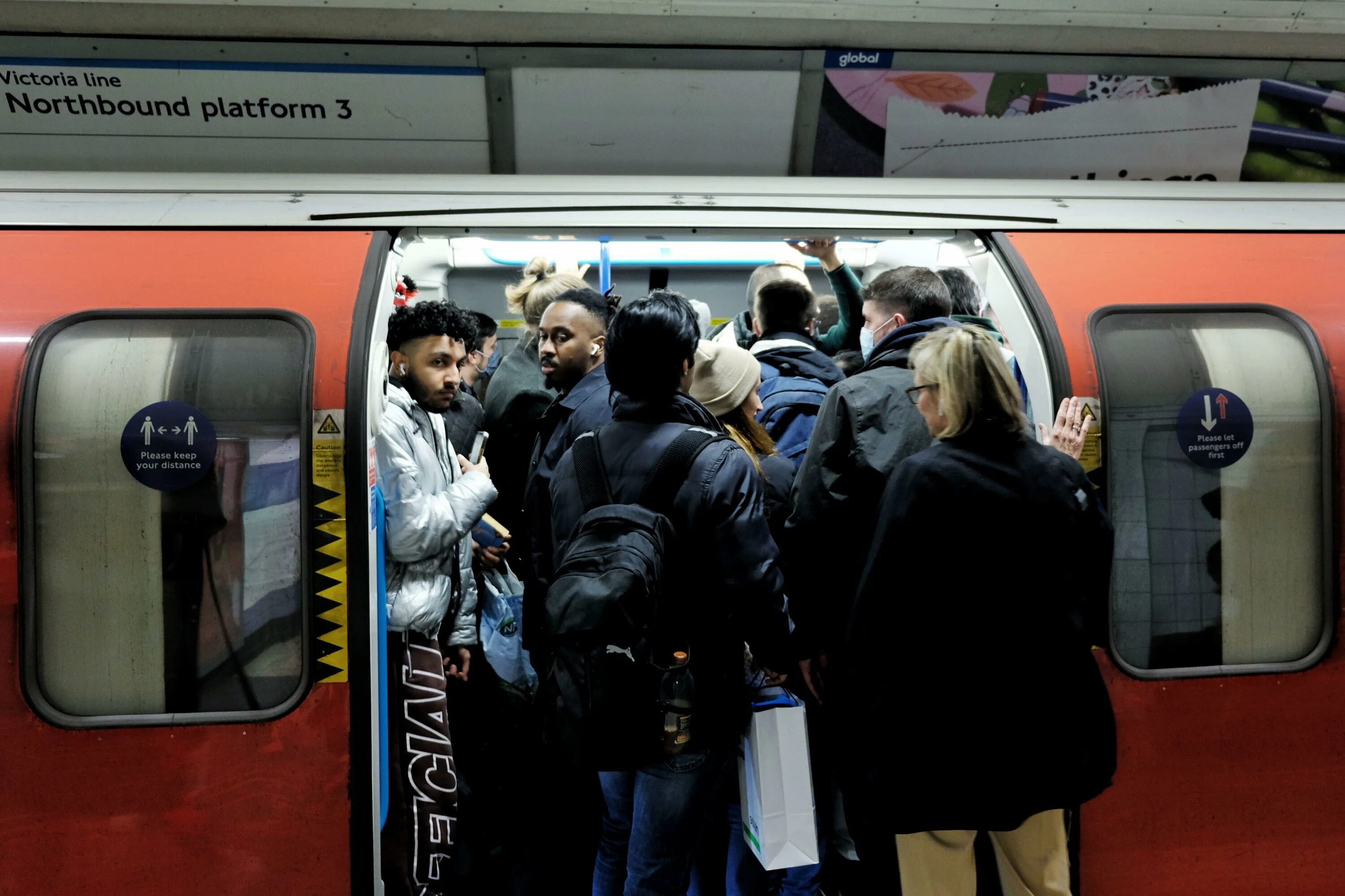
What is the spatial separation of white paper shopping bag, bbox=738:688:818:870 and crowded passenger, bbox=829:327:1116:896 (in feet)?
0.68

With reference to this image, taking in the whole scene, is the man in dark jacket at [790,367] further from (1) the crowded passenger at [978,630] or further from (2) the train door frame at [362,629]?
(2) the train door frame at [362,629]

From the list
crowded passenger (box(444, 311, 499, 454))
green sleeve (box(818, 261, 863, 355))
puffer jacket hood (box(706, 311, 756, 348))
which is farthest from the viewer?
puffer jacket hood (box(706, 311, 756, 348))

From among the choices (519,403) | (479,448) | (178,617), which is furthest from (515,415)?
(178,617)

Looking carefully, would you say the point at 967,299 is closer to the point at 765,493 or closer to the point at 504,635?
the point at 765,493

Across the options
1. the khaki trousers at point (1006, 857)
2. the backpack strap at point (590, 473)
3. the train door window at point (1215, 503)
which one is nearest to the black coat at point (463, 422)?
the backpack strap at point (590, 473)

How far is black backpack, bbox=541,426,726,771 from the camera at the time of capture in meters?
1.89

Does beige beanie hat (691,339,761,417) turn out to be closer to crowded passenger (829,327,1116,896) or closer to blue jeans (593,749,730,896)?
crowded passenger (829,327,1116,896)

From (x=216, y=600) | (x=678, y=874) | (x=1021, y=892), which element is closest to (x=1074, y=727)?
(x=1021, y=892)

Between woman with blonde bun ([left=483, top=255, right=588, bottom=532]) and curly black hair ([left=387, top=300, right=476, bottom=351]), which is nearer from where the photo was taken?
curly black hair ([left=387, top=300, right=476, bottom=351])

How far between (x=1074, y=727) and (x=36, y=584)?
2.37m

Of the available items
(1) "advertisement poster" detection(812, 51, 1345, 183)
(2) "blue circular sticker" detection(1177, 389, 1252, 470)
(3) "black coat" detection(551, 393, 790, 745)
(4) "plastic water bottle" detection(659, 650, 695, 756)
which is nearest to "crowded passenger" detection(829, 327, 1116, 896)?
(3) "black coat" detection(551, 393, 790, 745)

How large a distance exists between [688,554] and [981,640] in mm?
618

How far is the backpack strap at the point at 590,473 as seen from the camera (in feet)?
6.85

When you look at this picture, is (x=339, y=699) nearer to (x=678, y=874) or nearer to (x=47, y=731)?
(x=47, y=731)
